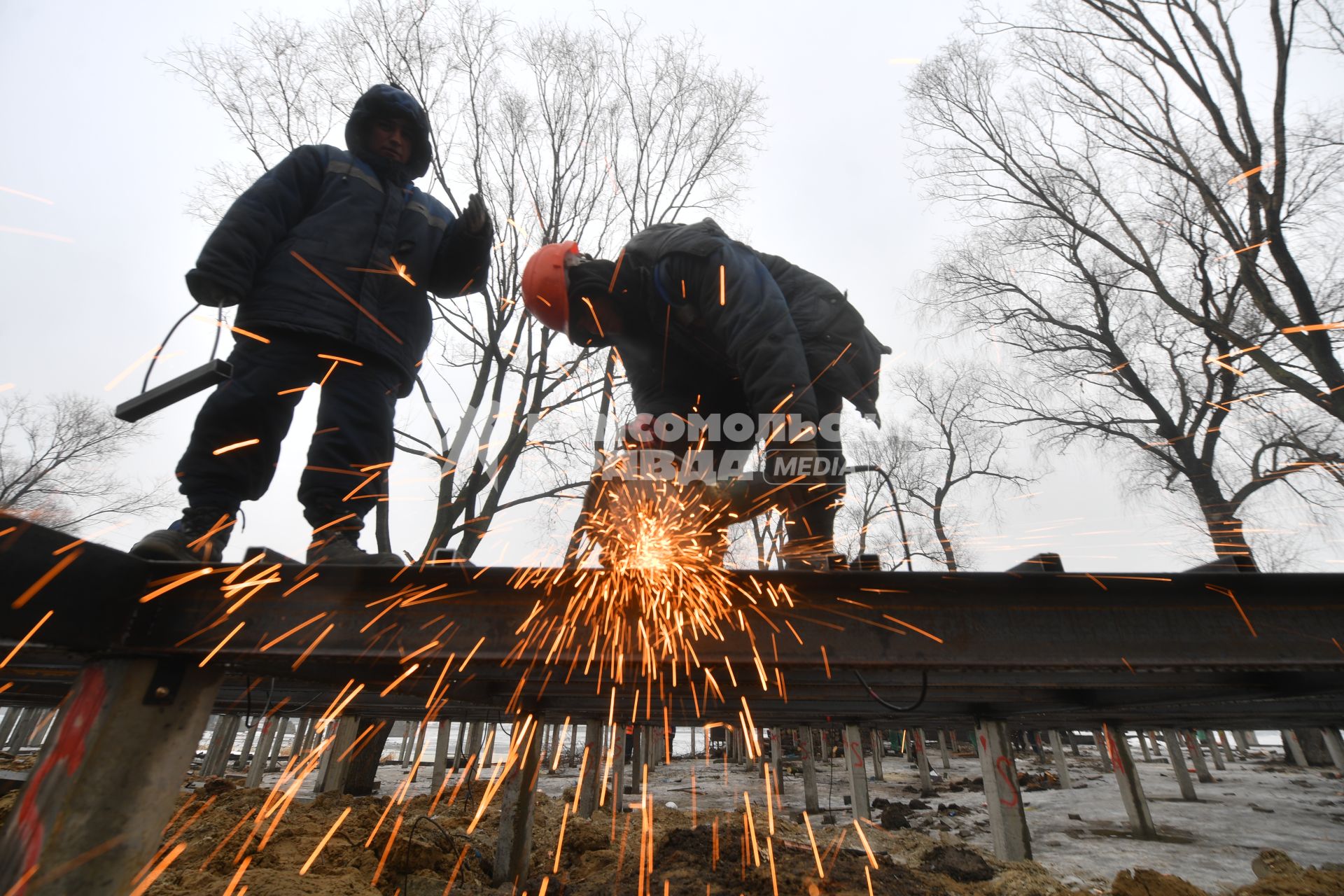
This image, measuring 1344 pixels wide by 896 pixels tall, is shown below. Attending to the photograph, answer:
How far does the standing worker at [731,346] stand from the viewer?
2318 mm

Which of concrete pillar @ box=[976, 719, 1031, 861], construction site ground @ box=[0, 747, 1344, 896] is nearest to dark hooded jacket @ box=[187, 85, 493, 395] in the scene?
construction site ground @ box=[0, 747, 1344, 896]

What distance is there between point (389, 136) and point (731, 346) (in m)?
1.78

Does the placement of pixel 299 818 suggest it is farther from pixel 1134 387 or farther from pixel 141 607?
pixel 1134 387

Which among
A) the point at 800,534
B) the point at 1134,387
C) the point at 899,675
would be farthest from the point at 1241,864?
the point at 1134,387

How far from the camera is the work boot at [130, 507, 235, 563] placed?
1738 mm

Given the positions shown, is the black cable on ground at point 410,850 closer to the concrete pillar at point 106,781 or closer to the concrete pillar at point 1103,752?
the concrete pillar at point 106,781

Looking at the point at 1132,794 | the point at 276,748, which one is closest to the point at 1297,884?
the point at 1132,794

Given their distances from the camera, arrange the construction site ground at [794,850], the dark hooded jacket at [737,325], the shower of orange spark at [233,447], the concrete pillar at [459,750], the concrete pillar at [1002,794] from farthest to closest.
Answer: the concrete pillar at [459,750], the concrete pillar at [1002,794], the construction site ground at [794,850], the dark hooded jacket at [737,325], the shower of orange spark at [233,447]

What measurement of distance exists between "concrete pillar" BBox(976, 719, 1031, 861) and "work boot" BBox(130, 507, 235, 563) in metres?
4.58

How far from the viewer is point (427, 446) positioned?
27.5 feet

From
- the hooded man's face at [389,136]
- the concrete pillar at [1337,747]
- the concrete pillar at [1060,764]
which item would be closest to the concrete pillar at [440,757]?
the hooded man's face at [389,136]

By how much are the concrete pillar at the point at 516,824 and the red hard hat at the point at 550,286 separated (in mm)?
2806

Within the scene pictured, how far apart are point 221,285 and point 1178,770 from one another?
10.2 m

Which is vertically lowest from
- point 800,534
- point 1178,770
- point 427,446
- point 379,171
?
point 1178,770
